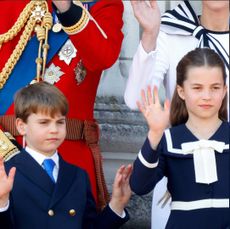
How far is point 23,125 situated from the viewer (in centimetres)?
328

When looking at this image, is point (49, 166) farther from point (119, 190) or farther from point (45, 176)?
point (119, 190)

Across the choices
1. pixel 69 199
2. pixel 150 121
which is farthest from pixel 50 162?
pixel 150 121

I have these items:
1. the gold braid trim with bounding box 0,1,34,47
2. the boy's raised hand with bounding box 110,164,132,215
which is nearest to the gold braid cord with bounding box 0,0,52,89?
the gold braid trim with bounding box 0,1,34,47

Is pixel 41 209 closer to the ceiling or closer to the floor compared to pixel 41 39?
closer to the floor

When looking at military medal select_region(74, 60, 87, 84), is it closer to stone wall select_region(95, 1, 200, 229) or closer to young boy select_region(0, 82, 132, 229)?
young boy select_region(0, 82, 132, 229)

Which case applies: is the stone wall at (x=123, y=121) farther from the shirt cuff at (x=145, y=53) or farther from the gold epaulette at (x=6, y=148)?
the gold epaulette at (x=6, y=148)

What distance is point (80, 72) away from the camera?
11.2 ft

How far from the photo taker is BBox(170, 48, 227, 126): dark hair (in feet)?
10.5

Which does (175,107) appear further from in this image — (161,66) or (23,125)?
(23,125)

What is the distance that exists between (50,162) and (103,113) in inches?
43.9

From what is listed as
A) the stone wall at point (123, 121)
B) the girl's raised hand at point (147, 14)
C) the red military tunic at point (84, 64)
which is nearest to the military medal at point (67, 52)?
the red military tunic at point (84, 64)

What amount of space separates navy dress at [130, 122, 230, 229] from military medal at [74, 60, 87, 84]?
1.31 ft

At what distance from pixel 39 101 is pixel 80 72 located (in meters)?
0.23

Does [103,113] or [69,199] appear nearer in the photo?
[69,199]
